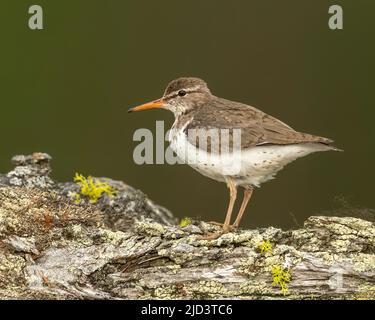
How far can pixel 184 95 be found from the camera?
823 centimetres

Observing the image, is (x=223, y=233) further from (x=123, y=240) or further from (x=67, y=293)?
(x=67, y=293)

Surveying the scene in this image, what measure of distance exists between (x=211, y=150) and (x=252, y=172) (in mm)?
497

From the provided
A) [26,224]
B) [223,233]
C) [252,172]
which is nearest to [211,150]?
[252,172]

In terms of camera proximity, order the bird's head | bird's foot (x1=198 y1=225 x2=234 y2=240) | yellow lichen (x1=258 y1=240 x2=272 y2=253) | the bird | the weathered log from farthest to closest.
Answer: the bird's head, the bird, bird's foot (x1=198 y1=225 x2=234 y2=240), yellow lichen (x1=258 y1=240 x2=272 y2=253), the weathered log

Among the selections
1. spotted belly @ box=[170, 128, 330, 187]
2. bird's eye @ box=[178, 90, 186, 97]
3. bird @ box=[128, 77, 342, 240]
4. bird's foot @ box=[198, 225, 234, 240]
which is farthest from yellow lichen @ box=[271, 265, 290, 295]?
bird's eye @ box=[178, 90, 186, 97]

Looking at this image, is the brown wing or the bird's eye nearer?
the brown wing

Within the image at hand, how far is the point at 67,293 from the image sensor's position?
5.34m

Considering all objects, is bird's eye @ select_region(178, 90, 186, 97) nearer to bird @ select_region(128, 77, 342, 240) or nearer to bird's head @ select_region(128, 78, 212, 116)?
bird's head @ select_region(128, 78, 212, 116)

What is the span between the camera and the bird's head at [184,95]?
8188mm

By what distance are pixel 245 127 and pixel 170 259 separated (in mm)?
1989

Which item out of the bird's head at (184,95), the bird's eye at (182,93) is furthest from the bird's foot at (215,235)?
the bird's eye at (182,93)

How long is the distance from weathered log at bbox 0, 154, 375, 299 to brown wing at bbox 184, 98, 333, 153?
1.16 m

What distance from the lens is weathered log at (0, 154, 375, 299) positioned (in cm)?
548

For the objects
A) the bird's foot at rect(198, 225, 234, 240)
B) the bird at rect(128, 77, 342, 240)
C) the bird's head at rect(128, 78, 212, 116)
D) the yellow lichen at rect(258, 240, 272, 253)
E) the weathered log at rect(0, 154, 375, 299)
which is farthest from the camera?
the bird's head at rect(128, 78, 212, 116)
